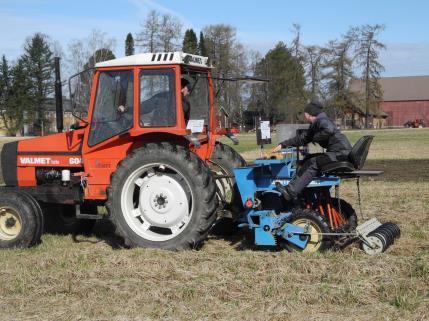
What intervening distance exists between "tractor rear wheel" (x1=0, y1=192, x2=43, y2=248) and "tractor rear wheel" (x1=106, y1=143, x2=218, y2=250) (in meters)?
1.07

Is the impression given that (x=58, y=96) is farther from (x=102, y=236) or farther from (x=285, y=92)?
(x=285, y=92)

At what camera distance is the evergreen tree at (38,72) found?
70.8 meters

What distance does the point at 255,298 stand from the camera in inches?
189

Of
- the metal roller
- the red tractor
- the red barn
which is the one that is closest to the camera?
the metal roller

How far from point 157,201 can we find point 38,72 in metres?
68.7

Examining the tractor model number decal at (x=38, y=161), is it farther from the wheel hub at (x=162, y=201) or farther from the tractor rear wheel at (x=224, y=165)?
the tractor rear wheel at (x=224, y=165)

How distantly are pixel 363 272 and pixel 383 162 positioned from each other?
1386cm

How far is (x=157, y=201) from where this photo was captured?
6727 millimetres

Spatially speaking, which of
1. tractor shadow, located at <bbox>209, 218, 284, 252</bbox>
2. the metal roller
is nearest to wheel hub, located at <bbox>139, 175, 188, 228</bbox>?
tractor shadow, located at <bbox>209, 218, 284, 252</bbox>

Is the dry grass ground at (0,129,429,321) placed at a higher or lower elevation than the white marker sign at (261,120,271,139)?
lower

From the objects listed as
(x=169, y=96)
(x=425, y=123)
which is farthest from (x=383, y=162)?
(x=425, y=123)

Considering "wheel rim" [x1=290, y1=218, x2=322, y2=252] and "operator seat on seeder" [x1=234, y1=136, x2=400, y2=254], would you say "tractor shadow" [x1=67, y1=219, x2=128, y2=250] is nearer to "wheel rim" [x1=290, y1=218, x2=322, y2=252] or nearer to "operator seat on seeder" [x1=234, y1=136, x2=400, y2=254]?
"operator seat on seeder" [x1=234, y1=136, x2=400, y2=254]

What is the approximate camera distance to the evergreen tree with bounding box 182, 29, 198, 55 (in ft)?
247

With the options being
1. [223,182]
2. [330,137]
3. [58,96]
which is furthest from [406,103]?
[58,96]
